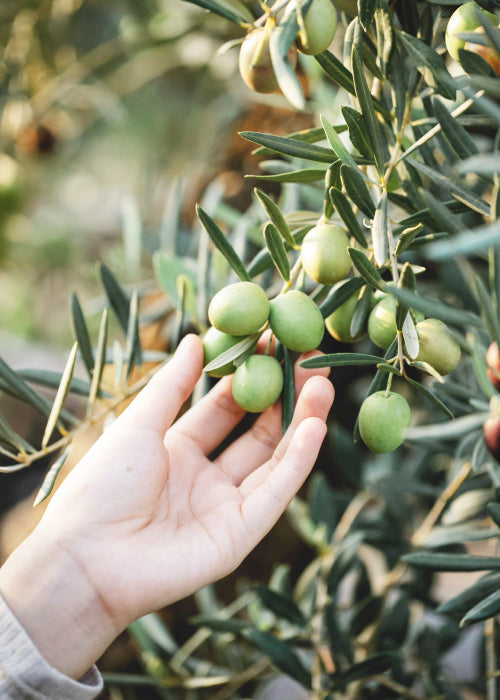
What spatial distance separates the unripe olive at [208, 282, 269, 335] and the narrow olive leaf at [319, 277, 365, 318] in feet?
0.27

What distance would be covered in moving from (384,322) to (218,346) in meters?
0.21

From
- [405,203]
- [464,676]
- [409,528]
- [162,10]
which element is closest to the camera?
[405,203]

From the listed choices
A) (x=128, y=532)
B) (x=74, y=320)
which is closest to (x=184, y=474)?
(x=128, y=532)

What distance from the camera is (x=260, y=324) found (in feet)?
1.91

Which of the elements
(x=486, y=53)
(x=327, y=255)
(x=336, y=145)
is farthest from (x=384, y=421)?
(x=486, y=53)

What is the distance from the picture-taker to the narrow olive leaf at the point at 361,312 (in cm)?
59

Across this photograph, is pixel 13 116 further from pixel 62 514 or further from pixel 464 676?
pixel 464 676

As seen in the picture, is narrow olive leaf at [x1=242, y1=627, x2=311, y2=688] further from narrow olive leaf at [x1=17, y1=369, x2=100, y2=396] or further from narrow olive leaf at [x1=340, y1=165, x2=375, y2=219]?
narrow olive leaf at [x1=340, y1=165, x2=375, y2=219]

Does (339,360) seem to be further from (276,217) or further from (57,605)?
(57,605)

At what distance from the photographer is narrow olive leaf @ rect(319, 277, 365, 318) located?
0.61 meters

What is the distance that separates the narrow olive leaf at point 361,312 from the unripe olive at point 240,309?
0.10m

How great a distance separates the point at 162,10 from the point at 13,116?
63cm

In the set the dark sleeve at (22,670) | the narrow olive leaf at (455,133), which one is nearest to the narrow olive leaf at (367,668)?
the dark sleeve at (22,670)

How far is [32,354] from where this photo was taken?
100 inches
